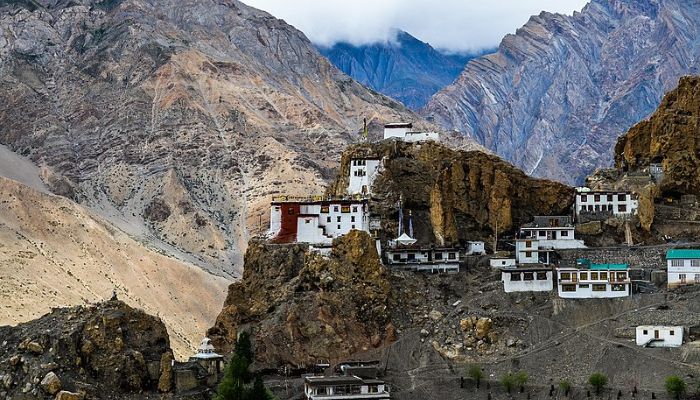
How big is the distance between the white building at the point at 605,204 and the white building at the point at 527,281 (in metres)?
13.5

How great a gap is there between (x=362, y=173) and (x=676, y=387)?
124 ft

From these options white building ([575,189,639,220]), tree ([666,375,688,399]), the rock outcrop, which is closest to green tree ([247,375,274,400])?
the rock outcrop

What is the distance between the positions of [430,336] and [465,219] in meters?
17.8

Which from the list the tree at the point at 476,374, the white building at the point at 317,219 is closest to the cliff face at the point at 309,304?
the white building at the point at 317,219

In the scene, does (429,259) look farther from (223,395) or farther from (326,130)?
(326,130)

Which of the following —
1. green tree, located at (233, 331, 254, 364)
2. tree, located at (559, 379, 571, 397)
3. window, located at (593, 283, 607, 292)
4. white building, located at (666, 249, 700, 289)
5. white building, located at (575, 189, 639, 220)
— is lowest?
tree, located at (559, 379, 571, 397)

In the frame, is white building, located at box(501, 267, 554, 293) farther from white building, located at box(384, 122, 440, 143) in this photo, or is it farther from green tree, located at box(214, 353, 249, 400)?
green tree, located at box(214, 353, 249, 400)

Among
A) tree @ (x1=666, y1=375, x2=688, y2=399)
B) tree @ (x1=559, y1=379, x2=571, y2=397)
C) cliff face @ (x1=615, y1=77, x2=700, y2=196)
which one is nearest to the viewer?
tree @ (x1=666, y1=375, x2=688, y2=399)

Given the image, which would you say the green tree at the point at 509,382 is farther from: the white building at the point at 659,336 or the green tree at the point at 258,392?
the green tree at the point at 258,392

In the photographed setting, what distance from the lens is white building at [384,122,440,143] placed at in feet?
341

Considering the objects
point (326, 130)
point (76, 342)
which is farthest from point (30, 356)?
point (326, 130)

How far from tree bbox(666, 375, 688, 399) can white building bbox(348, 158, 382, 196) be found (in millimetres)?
36008

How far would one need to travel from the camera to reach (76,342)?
72188 millimetres

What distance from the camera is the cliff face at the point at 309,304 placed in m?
82.6
